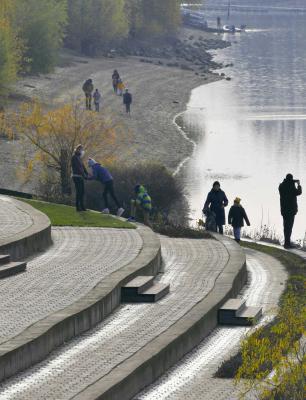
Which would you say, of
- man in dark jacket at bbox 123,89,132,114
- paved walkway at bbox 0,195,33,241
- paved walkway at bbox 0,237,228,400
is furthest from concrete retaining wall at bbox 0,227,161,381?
man in dark jacket at bbox 123,89,132,114

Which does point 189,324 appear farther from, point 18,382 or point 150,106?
point 150,106

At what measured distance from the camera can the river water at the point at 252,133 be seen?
134 ft

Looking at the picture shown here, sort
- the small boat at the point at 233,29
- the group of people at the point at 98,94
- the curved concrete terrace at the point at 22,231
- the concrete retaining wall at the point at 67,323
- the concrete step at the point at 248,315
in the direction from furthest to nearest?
the small boat at the point at 233,29, the group of people at the point at 98,94, the curved concrete terrace at the point at 22,231, the concrete step at the point at 248,315, the concrete retaining wall at the point at 67,323

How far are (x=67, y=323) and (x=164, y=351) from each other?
1195mm

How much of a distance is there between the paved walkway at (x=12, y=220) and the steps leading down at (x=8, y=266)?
4.14ft

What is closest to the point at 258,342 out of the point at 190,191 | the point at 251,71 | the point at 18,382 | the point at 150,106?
the point at 18,382

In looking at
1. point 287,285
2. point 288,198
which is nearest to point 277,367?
point 287,285

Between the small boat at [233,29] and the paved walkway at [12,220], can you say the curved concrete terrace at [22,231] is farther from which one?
the small boat at [233,29]

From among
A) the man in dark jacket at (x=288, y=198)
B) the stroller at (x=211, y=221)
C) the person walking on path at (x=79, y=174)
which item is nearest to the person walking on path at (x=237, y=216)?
the stroller at (x=211, y=221)

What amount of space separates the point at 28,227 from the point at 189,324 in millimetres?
5746

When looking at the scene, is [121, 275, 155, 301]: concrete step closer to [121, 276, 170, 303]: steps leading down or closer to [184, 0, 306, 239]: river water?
[121, 276, 170, 303]: steps leading down

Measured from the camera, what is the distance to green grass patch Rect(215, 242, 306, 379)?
14295 millimetres

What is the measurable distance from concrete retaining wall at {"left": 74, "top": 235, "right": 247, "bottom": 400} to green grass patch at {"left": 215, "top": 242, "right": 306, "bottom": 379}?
57 cm

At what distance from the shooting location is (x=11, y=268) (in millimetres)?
17859
